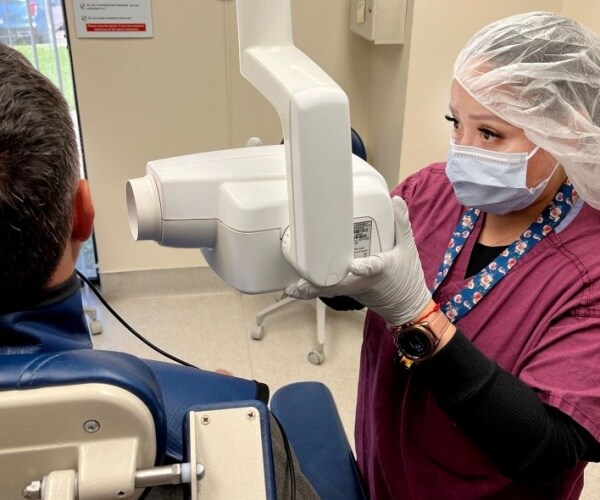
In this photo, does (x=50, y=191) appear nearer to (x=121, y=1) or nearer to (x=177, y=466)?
(x=177, y=466)

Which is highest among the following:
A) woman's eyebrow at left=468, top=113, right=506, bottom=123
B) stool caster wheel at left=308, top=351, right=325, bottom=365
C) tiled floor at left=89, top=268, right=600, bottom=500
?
woman's eyebrow at left=468, top=113, right=506, bottom=123

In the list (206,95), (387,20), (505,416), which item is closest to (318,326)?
(206,95)

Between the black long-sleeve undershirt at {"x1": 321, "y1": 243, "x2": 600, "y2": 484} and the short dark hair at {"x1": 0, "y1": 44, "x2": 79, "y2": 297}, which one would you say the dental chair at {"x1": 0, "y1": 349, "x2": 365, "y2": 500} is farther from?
the black long-sleeve undershirt at {"x1": 321, "y1": 243, "x2": 600, "y2": 484}

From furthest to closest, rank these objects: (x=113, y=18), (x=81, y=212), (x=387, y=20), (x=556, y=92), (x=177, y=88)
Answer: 1. (x=177, y=88)
2. (x=113, y=18)
3. (x=387, y=20)
4. (x=556, y=92)
5. (x=81, y=212)

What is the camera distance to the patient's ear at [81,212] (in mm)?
547

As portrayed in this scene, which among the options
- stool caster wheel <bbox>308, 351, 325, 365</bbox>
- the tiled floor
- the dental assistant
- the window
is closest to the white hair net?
the dental assistant

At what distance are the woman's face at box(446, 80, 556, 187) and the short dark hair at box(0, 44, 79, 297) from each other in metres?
0.63

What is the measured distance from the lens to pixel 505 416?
2.49 ft

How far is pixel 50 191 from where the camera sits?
0.49 metres

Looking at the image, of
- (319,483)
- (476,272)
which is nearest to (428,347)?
(476,272)

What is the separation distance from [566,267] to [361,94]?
1.90 metres

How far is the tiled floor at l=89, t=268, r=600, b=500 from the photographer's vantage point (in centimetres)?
227

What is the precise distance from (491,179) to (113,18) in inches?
74.3

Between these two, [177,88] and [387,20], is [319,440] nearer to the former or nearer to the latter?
[387,20]
